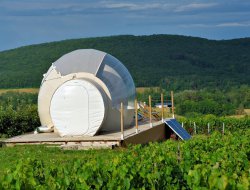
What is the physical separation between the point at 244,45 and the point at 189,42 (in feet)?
33.6

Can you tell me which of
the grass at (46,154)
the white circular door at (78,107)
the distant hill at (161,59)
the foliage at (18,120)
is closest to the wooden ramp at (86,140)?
the white circular door at (78,107)

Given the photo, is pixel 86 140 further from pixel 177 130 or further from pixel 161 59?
pixel 161 59

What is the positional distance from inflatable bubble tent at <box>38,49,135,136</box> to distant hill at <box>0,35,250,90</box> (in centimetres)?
5425

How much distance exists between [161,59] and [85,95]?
7901 centimetres

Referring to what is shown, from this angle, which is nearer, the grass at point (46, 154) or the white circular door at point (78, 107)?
the grass at point (46, 154)

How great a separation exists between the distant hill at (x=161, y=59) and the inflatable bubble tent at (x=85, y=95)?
54.3m

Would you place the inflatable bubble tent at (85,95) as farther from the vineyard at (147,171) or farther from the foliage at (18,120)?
the vineyard at (147,171)

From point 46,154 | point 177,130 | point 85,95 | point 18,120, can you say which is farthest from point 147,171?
point 177,130

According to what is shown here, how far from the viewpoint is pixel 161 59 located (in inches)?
3959

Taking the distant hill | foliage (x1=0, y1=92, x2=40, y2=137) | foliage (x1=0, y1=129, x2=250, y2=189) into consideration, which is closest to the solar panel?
foliage (x1=0, y1=92, x2=40, y2=137)

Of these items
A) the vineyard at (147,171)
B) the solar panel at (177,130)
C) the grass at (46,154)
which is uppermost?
the vineyard at (147,171)

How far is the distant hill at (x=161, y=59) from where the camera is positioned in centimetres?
8681

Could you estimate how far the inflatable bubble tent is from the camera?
22109 millimetres

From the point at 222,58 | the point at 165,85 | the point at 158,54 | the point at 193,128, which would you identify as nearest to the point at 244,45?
the point at 222,58
